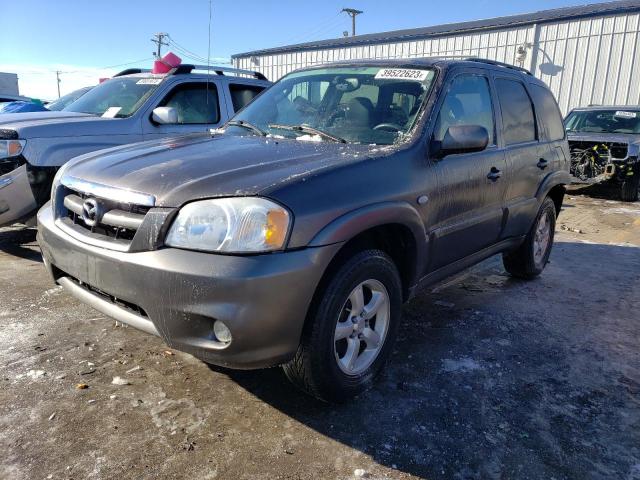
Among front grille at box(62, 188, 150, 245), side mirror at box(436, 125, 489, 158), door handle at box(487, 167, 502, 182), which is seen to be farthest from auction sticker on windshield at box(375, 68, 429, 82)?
front grille at box(62, 188, 150, 245)

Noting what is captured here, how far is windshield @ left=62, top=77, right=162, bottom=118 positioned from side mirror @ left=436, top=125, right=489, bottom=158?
3724 millimetres

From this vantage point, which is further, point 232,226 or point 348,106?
point 348,106

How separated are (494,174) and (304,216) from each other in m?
1.90

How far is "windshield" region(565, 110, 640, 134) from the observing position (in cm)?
1012

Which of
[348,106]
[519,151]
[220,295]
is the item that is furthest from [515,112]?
[220,295]

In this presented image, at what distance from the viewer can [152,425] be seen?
2.38 metres

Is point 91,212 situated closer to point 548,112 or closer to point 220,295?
point 220,295

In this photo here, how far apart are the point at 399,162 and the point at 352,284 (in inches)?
29.0

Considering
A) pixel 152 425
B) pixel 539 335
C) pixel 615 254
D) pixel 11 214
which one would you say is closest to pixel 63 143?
pixel 11 214

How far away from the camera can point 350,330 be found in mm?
2516

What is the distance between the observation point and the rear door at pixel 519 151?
376cm

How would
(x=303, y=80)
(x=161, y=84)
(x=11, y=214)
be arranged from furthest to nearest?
(x=161, y=84), (x=11, y=214), (x=303, y=80)

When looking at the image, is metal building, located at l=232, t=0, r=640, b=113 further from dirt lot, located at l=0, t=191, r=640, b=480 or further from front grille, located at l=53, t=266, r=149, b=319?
front grille, located at l=53, t=266, r=149, b=319

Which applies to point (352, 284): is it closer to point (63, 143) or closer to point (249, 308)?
point (249, 308)
